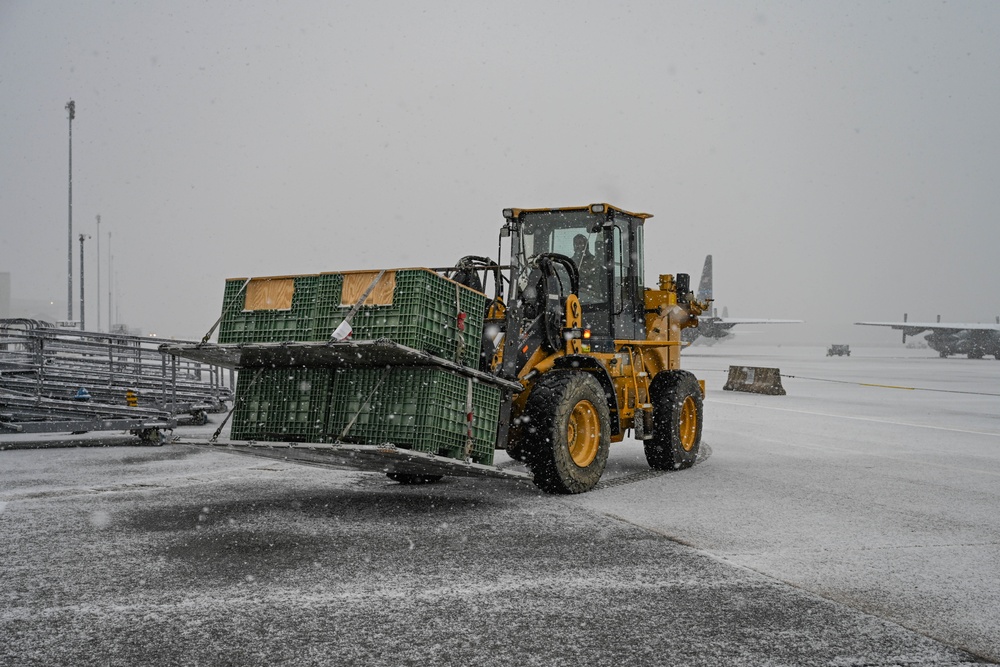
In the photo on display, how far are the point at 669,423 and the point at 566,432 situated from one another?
261 cm

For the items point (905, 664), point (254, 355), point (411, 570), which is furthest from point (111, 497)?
point (905, 664)

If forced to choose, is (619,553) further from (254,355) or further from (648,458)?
(648,458)

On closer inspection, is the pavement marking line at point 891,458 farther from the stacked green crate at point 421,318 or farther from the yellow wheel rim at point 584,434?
the stacked green crate at point 421,318

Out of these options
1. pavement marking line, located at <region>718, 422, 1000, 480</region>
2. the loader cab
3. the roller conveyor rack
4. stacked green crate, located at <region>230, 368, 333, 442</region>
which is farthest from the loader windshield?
the roller conveyor rack

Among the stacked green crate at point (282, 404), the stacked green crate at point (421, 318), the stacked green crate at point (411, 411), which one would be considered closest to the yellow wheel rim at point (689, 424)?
the stacked green crate at point (411, 411)

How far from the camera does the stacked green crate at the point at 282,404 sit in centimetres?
776

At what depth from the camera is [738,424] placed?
1647cm

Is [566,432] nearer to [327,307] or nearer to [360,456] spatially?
[360,456]

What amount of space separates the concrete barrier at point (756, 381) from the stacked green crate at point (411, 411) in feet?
61.2

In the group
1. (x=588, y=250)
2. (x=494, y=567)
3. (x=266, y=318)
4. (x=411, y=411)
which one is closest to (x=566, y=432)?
(x=411, y=411)

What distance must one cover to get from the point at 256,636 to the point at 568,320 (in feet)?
17.9

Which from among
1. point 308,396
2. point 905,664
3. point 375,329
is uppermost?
point 375,329

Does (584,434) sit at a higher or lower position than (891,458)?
higher

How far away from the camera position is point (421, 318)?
23.7 ft
